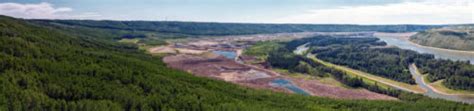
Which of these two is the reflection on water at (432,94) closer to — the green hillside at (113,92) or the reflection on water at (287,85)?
the green hillside at (113,92)

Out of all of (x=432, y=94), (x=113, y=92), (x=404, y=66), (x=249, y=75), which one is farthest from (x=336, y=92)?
(x=404, y=66)

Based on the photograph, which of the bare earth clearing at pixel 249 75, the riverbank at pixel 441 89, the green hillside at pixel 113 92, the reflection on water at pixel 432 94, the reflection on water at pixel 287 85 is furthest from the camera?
the riverbank at pixel 441 89

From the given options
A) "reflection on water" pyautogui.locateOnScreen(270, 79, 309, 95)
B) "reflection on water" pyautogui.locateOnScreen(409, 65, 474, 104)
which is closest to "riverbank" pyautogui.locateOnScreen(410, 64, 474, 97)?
"reflection on water" pyautogui.locateOnScreen(409, 65, 474, 104)

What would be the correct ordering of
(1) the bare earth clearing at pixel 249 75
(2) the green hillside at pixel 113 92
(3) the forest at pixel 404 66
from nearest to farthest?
(2) the green hillside at pixel 113 92, (1) the bare earth clearing at pixel 249 75, (3) the forest at pixel 404 66

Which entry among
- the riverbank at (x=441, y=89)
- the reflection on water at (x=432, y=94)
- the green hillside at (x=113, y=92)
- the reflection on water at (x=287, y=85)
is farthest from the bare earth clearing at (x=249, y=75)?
the riverbank at (x=441, y=89)

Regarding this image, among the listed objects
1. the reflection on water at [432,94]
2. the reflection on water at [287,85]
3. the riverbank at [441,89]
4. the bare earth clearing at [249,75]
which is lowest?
the reflection on water at [432,94]

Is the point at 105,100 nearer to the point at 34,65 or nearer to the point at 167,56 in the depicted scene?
the point at 34,65

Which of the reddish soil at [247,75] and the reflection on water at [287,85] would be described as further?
the reflection on water at [287,85]

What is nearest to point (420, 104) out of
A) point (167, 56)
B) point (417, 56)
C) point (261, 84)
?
point (261, 84)

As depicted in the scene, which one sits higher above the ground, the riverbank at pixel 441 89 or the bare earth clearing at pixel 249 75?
the bare earth clearing at pixel 249 75
